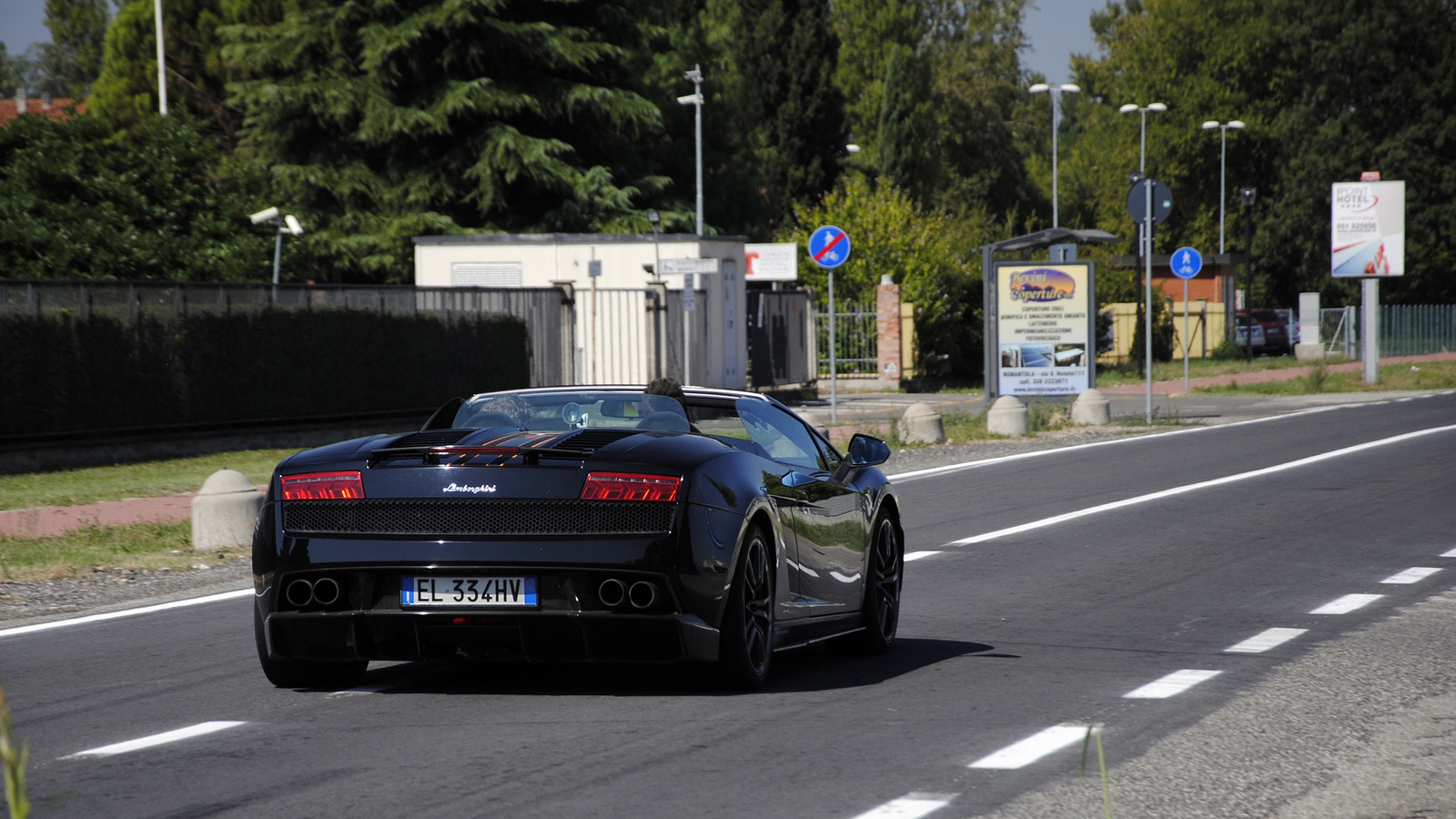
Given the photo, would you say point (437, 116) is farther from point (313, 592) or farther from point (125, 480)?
point (313, 592)

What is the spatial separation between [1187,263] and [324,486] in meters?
37.0

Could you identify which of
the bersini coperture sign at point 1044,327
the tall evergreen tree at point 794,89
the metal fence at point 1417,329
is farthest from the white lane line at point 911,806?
the tall evergreen tree at point 794,89

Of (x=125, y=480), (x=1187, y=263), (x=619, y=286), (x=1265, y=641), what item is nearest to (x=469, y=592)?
(x=1265, y=641)

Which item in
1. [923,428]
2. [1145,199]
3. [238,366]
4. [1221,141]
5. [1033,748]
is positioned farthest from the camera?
[1221,141]

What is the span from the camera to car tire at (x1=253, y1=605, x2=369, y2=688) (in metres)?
7.22

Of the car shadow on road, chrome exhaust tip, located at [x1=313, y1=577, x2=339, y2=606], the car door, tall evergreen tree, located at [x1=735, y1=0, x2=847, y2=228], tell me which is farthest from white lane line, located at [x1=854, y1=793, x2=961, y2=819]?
tall evergreen tree, located at [x1=735, y1=0, x2=847, y2=228]

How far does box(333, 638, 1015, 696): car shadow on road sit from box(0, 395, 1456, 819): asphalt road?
27mm

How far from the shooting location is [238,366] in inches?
983

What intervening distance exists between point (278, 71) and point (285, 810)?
1929 inches

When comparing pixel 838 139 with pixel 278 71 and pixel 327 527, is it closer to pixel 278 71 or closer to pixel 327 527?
pixel 278 71

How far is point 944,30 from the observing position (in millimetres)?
93312

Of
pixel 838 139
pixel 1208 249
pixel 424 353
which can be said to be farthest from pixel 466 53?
pixel 1208 249

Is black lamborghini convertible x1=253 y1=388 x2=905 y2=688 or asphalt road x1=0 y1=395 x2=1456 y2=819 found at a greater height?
black lamborghini convertible x1=253 y1=388 x2=905 y2=688

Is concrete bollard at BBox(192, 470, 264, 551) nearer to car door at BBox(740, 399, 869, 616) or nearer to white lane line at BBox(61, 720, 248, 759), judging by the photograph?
car door at BBox(740, 399, 869, 616)
